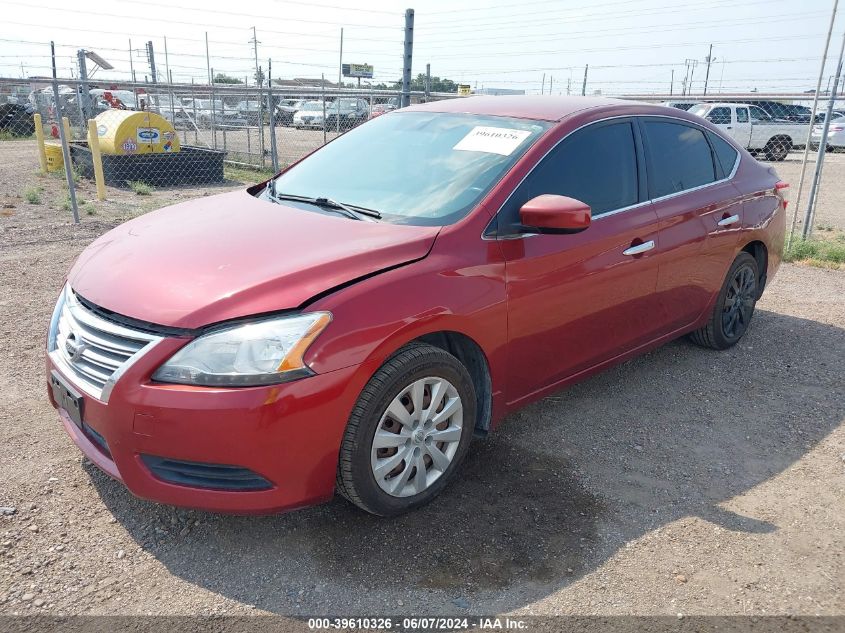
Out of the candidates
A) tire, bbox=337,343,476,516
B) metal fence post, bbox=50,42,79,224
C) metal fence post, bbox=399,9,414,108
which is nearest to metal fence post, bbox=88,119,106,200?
metal fence post, bbox=50,42,79,224

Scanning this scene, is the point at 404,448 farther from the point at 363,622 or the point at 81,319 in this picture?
the point at 81,319

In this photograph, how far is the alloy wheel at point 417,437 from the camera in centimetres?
278

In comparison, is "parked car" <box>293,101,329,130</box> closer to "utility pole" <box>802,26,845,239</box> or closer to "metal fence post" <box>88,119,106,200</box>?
"metal fence post" <box>88,119,106,200</box>

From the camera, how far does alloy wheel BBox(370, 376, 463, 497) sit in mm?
2777

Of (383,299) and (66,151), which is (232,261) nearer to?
(383,299)

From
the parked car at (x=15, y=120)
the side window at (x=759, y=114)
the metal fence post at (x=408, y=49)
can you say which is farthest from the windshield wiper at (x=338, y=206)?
the parked car at (x=15, y=120)

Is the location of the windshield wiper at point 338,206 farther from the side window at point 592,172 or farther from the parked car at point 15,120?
the parked car at point 15,120

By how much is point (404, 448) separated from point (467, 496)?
1.62 ft

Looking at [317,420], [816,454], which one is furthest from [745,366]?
[317,420]

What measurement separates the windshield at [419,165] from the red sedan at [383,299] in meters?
0.01

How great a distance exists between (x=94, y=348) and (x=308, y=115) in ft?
87.6

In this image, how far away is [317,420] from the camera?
8.27 ft

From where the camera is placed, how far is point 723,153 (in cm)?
473

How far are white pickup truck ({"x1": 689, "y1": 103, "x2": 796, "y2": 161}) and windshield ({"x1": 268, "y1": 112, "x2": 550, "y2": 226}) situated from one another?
18.2 metres
